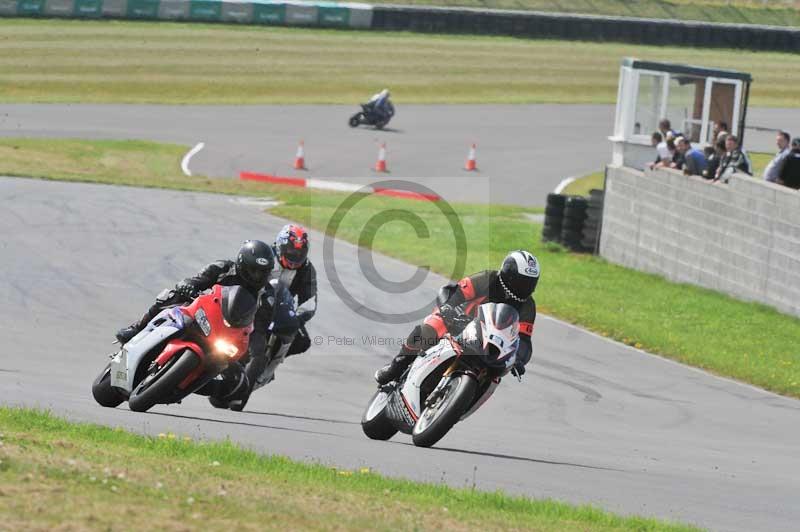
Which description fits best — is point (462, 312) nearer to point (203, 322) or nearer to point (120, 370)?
point (203, 322)

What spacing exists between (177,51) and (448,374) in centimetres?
3835

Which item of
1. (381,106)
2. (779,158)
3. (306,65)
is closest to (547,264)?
(779,158)

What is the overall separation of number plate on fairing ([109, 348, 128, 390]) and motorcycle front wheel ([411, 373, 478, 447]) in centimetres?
226

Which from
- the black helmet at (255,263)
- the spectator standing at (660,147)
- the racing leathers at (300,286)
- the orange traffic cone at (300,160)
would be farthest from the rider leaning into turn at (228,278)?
the orange traffic cone at (300,160)

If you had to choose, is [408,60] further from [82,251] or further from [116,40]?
[82,251]

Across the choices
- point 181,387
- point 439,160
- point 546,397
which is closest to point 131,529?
point 181,387

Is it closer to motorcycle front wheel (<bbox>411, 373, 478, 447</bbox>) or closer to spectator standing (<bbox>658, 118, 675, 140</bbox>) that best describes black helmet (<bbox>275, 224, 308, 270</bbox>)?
motorcycle front wheel (<bbox>411, 373, 478, 447</bbox>)

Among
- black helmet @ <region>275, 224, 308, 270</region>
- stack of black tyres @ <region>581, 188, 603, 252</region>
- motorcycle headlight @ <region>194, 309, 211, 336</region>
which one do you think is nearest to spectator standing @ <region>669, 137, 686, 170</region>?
stack of black tyres @ <region>581, 188, 603, 252</region>

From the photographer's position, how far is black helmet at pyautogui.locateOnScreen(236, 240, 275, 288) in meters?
10.4

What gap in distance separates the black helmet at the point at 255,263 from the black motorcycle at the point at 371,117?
1170 inches

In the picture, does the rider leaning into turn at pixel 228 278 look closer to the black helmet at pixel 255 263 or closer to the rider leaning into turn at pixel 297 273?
the black helmet at pixel 255 263

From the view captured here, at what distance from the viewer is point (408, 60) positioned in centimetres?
5034

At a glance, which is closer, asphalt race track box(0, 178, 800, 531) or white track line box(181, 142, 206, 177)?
asphalt race track box(0, 178, 800, 531)

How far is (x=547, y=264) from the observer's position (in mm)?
23422
